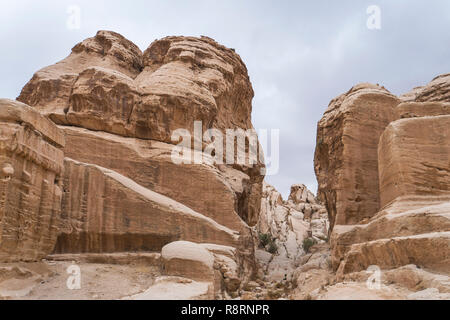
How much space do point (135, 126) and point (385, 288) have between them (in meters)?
12.3

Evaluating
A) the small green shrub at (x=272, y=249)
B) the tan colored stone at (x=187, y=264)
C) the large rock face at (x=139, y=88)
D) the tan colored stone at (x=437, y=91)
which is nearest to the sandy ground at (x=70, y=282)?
the tan colored stone at (x=187, y=264)

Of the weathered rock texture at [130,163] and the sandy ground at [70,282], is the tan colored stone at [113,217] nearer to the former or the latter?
the weathered rock texture at [130,163]

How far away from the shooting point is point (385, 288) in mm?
8852

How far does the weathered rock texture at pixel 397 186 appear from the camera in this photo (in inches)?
389

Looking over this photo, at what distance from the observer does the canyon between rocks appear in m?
10.2

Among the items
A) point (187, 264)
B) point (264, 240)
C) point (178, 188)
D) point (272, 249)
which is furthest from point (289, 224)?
point (187, 264)

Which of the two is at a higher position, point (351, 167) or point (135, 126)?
point (135, 126)

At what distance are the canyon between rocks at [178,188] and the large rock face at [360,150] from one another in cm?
6

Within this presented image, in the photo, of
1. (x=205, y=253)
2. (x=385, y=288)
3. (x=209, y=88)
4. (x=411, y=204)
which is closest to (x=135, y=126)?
(x=209, y=88)

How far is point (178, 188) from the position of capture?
1641cm

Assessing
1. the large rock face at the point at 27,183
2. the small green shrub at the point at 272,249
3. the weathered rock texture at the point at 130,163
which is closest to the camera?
the large rock face at the point at 27,183

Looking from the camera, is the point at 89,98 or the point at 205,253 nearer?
the point at 205,253

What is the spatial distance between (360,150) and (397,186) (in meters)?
5.29
